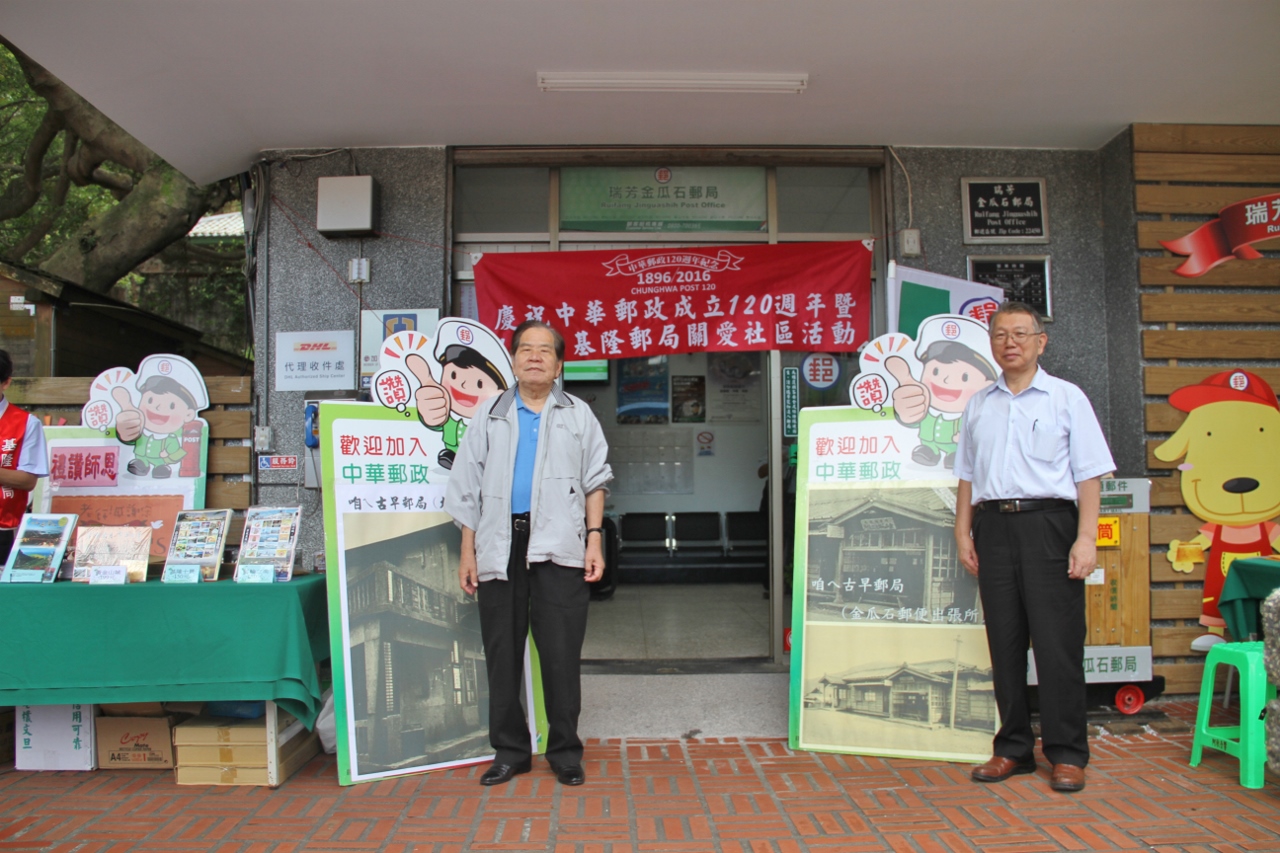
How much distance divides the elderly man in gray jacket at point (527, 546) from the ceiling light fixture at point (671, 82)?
149 cm

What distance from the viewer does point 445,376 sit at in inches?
139

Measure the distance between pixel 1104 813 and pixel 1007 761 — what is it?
0.40 meters

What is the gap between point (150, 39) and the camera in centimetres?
355

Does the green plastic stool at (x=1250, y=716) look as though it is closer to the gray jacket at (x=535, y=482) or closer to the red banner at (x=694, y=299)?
the red banner at (x=694, y=299)

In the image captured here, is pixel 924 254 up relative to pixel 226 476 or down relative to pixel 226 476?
up

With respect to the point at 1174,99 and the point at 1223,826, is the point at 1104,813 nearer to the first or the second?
the point at 1223,826

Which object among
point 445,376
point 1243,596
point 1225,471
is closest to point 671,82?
point 445,376

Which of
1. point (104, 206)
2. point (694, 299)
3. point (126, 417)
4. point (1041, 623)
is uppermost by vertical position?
point (104, 206)

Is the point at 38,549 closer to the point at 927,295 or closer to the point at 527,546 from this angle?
the point at 527,546

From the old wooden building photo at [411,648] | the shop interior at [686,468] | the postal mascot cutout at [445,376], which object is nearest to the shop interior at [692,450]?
the shop interior at [686,468]

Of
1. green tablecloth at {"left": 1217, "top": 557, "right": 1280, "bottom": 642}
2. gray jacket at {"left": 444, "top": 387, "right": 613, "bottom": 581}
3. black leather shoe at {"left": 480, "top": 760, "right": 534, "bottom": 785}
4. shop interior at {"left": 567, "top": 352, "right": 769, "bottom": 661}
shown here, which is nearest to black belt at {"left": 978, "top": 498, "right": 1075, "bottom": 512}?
green tablecloth at {"left": 1217, "top": 557, "right": 1280, "bottom": 642}

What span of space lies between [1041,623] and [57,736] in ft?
13.6

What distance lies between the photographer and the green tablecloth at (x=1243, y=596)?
3.88m

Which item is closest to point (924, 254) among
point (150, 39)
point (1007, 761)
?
point (1007, 761)
